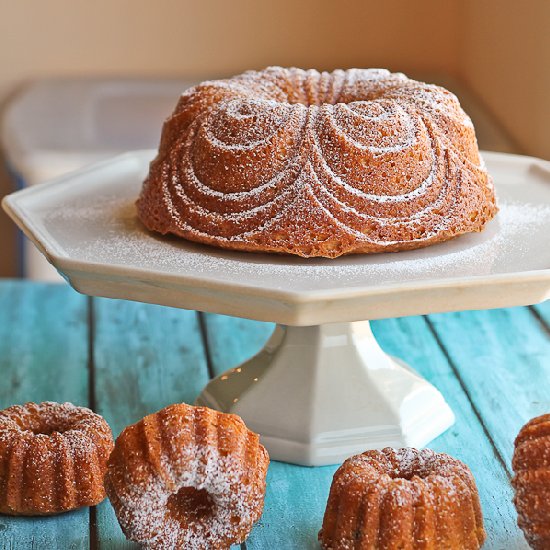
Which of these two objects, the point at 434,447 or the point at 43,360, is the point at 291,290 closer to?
the point at 434,447

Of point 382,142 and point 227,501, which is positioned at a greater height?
point 382,142

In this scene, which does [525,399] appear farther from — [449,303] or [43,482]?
[43,482]

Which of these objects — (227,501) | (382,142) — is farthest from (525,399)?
(227,501)

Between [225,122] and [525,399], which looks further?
[525,399]

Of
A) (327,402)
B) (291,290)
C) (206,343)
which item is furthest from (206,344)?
(291,290)

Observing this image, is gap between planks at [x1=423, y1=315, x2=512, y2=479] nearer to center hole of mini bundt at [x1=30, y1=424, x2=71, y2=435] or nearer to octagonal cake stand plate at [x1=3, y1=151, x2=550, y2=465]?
octagonal cake stand plate at [x1=3, y1=151, x2=550, y2=465]

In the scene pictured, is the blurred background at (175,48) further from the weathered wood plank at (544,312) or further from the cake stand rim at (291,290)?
the cake stand rim at (291,290)
